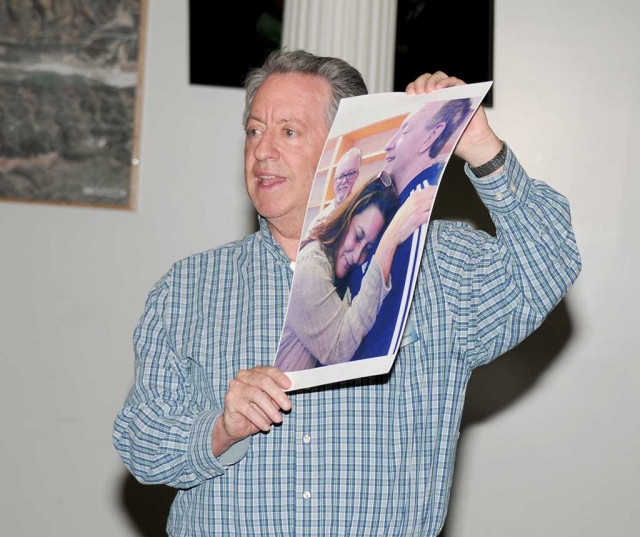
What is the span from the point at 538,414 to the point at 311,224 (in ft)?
8.62

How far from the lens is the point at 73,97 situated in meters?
3.64

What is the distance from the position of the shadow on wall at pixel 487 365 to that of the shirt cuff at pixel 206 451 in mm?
2267

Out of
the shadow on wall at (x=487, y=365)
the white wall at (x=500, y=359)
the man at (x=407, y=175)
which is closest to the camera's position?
the man at (x=407, y=175)

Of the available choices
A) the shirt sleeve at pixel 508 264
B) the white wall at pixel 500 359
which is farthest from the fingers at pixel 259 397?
the white wall at pixel 500 359

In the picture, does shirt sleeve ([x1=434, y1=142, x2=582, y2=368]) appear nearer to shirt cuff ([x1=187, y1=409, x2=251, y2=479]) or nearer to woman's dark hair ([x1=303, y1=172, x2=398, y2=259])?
woman's dark hair ([x1=303, y1=172, x2=398, y2=259])

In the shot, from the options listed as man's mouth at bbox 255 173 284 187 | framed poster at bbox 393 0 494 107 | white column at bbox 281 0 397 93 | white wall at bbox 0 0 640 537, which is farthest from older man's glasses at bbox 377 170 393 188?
framed poster at bbox 393 0 494 107

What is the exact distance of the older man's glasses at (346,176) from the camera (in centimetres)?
137

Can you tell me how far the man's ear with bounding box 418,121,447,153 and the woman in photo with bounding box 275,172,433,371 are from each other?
0.07 meters

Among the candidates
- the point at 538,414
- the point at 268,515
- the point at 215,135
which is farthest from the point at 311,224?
the point at 538,414

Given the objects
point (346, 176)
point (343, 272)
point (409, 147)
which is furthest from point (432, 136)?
point (343, 272)

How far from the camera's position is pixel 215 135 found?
3.66 meters

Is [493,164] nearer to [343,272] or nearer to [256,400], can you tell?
[343,272]

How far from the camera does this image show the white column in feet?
10.0

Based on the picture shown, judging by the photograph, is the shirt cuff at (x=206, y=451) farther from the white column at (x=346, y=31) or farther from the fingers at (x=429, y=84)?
the white column at (x=346, y=31)
